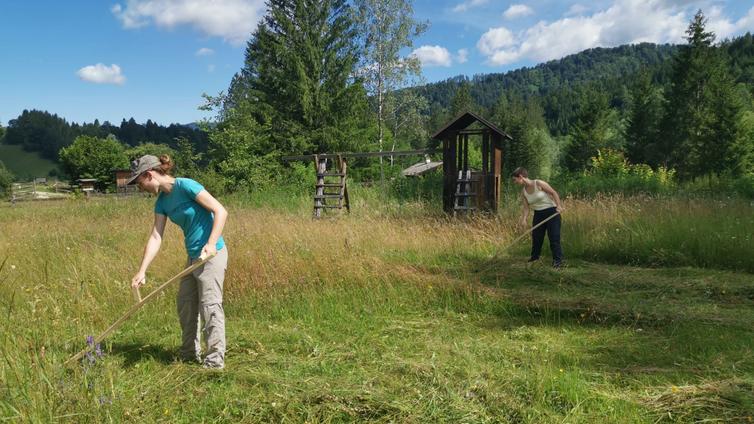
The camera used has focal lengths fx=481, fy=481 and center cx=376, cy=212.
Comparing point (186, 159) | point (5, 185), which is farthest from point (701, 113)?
point (5, 185)

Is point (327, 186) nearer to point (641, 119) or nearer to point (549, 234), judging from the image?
point (549, 234)

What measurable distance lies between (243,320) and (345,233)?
10.4 ft

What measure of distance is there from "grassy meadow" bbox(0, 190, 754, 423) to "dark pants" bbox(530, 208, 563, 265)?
0.27 meters

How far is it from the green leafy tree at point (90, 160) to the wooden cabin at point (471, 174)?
58927mm

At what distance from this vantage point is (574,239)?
25.4ft

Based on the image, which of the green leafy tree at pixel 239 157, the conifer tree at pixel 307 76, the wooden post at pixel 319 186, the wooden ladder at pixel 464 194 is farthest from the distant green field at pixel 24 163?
the wooden ladder at pixel 464 194

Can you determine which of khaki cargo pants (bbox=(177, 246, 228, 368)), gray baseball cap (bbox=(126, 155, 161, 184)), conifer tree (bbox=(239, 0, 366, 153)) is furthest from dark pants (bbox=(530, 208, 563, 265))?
conifer tree (bbox=(239, 0, 366, 153))

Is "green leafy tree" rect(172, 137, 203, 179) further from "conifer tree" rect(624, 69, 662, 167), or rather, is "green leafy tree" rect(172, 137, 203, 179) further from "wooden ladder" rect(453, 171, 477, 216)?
"conifer tree" rect(624, 69, 662, 167)

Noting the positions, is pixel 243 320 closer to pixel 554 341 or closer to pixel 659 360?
pixel 554 341

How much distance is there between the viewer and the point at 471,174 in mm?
11227

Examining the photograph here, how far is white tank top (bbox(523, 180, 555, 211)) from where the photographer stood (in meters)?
6.82

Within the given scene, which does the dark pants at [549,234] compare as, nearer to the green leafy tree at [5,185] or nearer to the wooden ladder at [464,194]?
the wooden ladder at [464,194]

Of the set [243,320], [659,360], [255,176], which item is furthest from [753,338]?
[255,176]

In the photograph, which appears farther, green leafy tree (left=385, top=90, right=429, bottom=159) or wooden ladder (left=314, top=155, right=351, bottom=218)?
green leafy tree (left=385, top=90, right=429, bottom=159)
